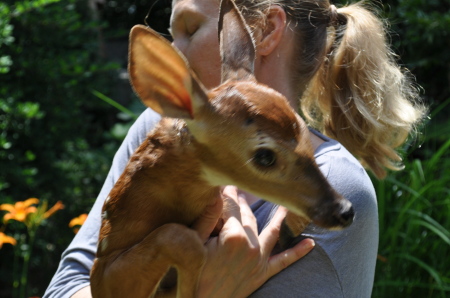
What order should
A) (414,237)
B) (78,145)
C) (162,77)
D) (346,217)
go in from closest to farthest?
1. (346,217)
2. (162,77)
3. (414,237)
4. (78,145)

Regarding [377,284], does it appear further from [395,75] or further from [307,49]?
[307,49]

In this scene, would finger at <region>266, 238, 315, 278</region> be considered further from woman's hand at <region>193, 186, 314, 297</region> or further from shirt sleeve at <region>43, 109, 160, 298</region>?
shirt sleeve at <region>43, 109, 160, 298</region>

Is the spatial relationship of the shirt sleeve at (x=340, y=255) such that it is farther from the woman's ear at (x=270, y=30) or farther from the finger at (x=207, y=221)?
the woman's ear at (x=270, y=30)

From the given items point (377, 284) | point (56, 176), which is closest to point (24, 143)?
point (56, 176)

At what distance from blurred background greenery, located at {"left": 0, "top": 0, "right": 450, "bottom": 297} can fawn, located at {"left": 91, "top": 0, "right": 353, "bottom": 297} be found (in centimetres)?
206

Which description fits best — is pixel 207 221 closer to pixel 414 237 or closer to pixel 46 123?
pixel 414 237

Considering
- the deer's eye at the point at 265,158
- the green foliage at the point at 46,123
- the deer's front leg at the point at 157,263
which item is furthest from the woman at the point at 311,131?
the green foliage at the point at 46,123

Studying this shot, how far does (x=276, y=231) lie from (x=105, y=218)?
53 centimetres

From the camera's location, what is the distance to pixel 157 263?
1786 millimetres

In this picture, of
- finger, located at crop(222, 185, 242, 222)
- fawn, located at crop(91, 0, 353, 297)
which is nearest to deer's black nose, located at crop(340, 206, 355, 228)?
fawn, located at crop(91, 0, 353, 297)

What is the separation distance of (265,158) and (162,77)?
0.34 meters

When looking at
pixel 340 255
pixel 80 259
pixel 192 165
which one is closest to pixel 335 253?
pixel 340 255

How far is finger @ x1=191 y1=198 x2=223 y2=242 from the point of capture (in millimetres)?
1893

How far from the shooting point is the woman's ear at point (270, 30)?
2514mm
